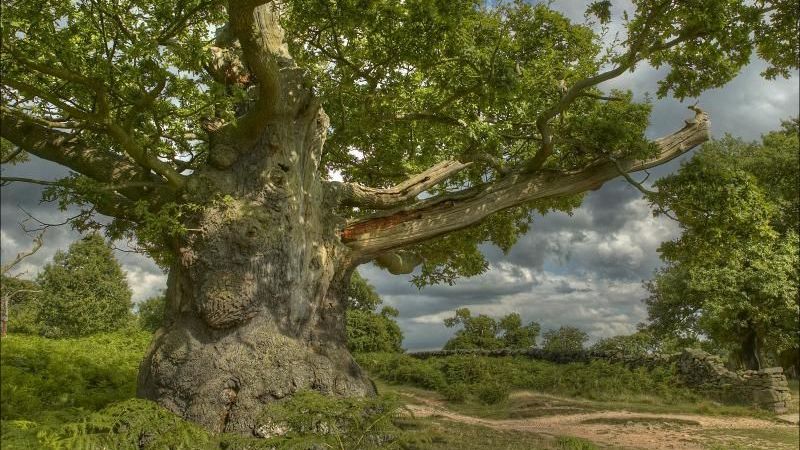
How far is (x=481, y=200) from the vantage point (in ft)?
38.4

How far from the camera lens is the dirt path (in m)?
11.6

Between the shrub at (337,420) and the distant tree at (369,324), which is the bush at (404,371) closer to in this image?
the distant tree at (369,324)

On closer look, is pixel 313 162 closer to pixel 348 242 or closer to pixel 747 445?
pixel 348 242

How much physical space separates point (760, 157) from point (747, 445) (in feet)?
54.4

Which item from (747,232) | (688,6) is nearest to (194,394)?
(688,6)

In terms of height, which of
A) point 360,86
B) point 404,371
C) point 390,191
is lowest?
point 404,371

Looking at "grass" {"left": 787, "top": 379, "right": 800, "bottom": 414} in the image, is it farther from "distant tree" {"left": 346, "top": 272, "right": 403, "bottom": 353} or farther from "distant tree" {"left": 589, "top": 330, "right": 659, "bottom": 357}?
"distant tree" {"left": 346, "top": 272, "right": 403, "bottom": 353}

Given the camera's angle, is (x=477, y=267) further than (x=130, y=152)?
Yes

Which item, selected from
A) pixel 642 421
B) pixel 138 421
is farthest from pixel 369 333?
pixel 138 421

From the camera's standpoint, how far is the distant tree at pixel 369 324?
29250 millimetres

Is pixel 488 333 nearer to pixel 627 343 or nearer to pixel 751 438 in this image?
pixel 627 343

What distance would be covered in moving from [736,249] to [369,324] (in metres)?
20.3

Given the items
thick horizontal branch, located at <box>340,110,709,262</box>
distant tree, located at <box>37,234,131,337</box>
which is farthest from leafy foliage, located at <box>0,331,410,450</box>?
distant tree, located at <box>37,234,131,337</box>

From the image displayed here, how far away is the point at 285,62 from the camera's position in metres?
10.5
